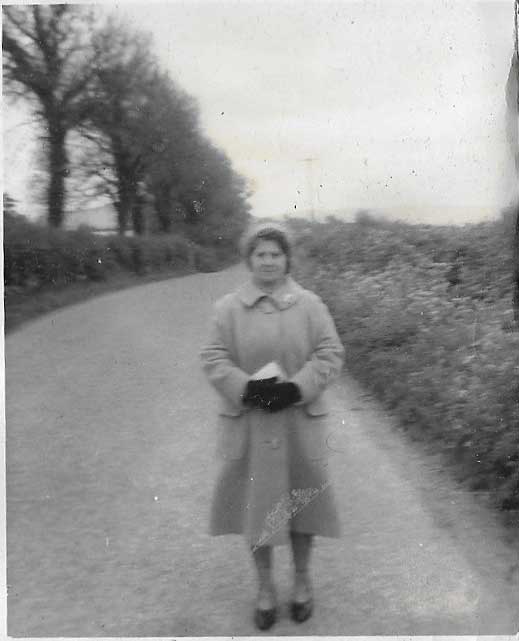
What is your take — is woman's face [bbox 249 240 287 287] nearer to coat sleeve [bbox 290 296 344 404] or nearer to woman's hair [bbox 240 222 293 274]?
woman's hair [bbox 240 222 293 274]

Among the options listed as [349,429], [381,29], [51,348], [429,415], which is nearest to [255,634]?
[349,429]

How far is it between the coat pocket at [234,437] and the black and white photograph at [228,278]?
138 mm

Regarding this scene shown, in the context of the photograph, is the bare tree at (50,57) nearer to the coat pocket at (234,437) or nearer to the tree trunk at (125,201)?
the tree trunk at (125,201)

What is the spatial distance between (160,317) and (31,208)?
662 mm

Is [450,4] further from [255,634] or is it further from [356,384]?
[255,634]

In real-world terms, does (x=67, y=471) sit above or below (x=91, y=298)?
Result: below

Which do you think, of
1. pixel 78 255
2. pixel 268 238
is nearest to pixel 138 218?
pixel 78 255

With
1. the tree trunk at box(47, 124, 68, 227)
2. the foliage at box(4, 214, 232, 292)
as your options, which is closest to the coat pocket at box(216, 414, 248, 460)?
the foliage at box(4, 214, 232, 292)

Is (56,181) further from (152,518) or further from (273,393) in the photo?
(152,518)

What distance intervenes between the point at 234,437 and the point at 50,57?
1634 millimetres

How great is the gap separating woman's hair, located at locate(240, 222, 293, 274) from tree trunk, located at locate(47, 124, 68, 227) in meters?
0.79

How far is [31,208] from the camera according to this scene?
341 centimetres

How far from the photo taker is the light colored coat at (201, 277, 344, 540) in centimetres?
310

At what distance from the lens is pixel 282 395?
306 cm
